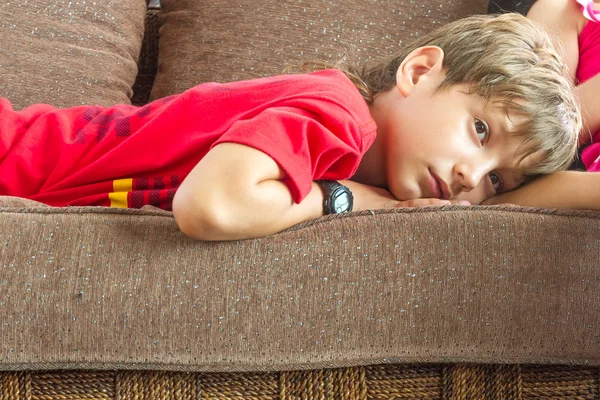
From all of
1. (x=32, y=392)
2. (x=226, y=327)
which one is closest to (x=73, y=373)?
(x=32, y=392)

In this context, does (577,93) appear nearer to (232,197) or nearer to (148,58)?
(232,197)

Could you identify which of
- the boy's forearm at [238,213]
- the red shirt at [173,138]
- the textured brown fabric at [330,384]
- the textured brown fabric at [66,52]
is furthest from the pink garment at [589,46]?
the textured brown fabric at [66,52]

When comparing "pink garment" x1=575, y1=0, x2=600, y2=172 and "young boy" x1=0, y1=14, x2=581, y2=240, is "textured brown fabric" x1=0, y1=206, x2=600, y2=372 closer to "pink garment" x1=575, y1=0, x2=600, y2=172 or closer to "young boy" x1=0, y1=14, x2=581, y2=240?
"young boy" x1=0, y1=14, x2=581, y2=240

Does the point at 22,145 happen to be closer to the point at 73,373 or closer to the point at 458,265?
the point at 73,373

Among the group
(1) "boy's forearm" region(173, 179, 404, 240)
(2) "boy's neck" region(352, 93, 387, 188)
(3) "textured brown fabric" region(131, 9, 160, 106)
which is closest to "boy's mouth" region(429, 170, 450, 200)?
(2) "boy's neck" region(352, 93, 387, 188)

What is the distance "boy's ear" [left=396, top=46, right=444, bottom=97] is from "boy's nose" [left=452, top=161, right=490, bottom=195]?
15cm

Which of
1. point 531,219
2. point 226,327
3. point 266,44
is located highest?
point 531,219

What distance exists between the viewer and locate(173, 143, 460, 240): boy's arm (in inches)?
26.8

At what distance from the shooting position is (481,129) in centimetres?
93

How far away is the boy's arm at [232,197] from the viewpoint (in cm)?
68

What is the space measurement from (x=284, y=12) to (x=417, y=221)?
883 mm

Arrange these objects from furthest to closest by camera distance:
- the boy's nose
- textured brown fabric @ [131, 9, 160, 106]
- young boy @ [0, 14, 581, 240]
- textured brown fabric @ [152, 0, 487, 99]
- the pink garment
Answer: textured brown fabric @ [131, 9, 160, 106] → textured brown fabric @ [152, 0, 487, 99] → the pink garment → the boy's nose → young boy @ [0, 14, 581, 240]

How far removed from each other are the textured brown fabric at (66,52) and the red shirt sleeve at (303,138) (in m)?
0.74

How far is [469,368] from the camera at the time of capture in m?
0.74
